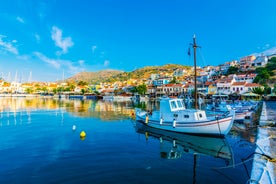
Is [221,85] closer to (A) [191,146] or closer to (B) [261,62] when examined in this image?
(B) [261,62]

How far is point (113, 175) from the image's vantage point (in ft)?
30.0

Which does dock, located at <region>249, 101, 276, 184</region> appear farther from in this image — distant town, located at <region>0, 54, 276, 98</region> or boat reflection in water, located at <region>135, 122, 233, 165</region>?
distant town, located at <region>0, 54, 276, 98</region>

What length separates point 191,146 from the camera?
14.2 meters

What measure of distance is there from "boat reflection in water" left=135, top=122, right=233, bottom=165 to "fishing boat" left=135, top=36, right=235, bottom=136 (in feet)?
1.78

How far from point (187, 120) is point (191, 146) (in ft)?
10.9

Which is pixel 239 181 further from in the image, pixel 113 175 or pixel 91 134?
pixel 91 134

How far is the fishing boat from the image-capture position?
1533cm

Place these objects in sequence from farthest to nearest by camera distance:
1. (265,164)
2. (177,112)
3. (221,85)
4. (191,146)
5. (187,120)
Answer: (221,85) → (177,112) → (187,120) → (191,146) → (265,164)

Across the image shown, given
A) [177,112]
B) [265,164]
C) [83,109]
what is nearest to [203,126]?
[177,112]

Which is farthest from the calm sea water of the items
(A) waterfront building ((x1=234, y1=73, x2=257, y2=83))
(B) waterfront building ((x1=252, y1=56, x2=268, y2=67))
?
(B) waterfront building ((x1=252, y1=56, x2=268, y2=67))

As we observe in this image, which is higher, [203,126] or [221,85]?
[221,85]

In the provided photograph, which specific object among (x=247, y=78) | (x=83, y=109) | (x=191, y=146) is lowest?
(x=191, y=146)

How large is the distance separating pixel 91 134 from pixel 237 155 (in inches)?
505

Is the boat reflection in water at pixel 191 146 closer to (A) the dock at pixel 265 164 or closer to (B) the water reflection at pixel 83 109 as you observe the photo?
(A) the dock at pixel 265 164
